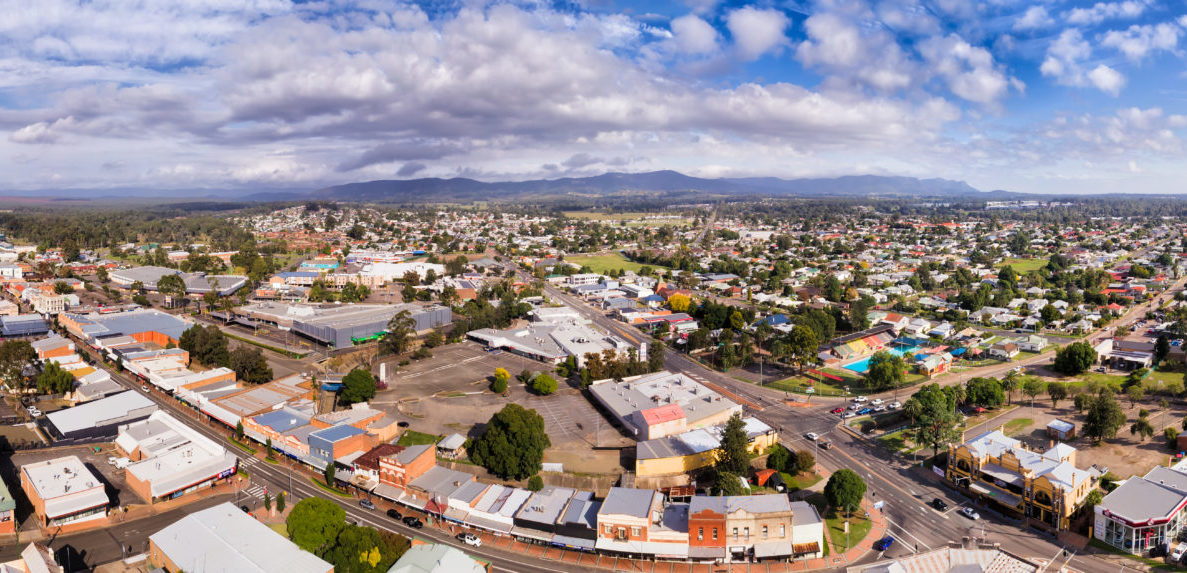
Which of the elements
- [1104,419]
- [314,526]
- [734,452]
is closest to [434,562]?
[314,526]

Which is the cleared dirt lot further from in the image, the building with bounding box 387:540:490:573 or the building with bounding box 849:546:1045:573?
the building with bounding box 849:546:1045:573

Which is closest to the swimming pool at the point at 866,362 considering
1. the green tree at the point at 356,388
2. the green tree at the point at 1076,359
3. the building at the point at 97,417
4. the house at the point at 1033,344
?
the house at the point at 1033,344

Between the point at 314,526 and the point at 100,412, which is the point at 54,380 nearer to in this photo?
the point at 100,412

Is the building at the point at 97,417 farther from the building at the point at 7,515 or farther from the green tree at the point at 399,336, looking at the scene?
the green tree at the point at 399,336

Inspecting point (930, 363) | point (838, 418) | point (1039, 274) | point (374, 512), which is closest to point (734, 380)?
point (838, 418)

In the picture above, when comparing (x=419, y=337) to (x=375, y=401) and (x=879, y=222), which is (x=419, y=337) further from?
(x=879, y=222)
